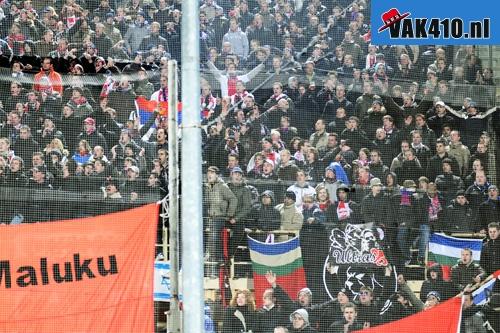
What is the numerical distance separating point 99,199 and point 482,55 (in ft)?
16.0

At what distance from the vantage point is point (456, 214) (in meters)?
11.3

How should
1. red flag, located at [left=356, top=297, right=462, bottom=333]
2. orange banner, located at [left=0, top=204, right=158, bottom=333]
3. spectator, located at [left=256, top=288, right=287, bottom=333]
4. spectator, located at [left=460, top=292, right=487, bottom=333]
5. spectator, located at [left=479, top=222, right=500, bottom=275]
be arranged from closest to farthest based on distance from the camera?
1. orange banner, located at [left=0, top=204, right=158, bottom=333]
2. red flag, located at [left=356, top=297, right=462, bottom=333]
3. spectator, located at [left=256, top=288, right=287, bottom=333]
4. spectator, located at [left=460, top=292, right=487, bottom=333]
5. spectator, located at [left=479, top=222, right=500, bottom=275]

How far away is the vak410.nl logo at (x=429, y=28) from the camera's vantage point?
12.1 metres

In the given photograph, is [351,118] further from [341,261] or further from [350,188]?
[341,261]

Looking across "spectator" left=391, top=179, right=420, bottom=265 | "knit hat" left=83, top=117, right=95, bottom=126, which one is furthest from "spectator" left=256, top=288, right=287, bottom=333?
"knit hat" left=83, top=117, right=95, bottom=126

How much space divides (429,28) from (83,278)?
5356mm

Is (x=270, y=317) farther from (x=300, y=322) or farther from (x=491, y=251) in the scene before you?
(x=491, y=251)

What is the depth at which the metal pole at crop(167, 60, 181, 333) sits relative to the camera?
728cm

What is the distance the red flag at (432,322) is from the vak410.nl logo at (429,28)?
3489mm

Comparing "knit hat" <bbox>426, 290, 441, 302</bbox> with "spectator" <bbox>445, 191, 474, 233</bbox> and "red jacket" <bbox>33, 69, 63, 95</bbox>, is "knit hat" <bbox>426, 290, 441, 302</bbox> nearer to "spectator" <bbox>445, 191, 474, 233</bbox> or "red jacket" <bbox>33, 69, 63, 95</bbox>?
"spectator" <bbox>445, 191, 474, 233</bbox>

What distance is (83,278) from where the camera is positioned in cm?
946

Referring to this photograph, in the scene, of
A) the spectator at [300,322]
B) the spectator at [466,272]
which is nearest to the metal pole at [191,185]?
the spectator at [300,322]

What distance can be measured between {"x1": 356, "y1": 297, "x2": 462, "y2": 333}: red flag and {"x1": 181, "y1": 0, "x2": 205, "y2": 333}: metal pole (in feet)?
12.8

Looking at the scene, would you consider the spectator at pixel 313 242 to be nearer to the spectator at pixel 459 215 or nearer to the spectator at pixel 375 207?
the spectator at pixel 375 207
